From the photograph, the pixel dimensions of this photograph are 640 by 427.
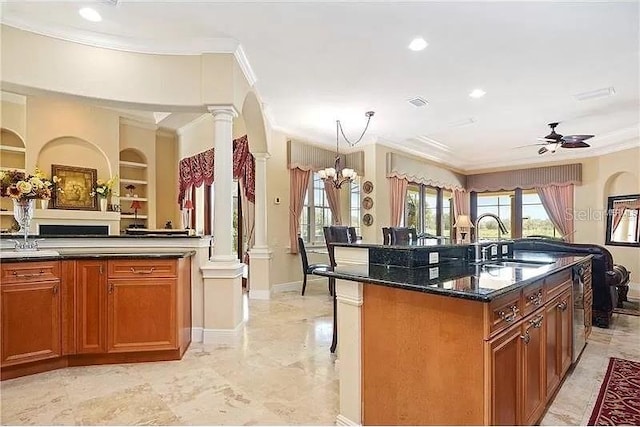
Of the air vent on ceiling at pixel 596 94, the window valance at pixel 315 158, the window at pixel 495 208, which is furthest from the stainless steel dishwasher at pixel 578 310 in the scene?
the window at pixel 495 208

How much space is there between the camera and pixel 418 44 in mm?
3439

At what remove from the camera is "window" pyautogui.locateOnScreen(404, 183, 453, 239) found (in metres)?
8.45

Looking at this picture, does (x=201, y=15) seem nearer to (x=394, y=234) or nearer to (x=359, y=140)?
(x=394, y=234)

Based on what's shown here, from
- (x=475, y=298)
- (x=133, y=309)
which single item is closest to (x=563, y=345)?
(x=475, y=298)

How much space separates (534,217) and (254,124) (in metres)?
7.63

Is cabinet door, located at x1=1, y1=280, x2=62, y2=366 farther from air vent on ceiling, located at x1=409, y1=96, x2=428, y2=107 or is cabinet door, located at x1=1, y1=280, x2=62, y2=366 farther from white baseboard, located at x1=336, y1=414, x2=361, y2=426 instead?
air vent on ceiling, located at x1=409, y1=96, x2=428, y2=107

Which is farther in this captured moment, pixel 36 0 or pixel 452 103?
pixel 452 103

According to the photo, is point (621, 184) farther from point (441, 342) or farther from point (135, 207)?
point (135, 207)

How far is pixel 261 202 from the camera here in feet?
19.1

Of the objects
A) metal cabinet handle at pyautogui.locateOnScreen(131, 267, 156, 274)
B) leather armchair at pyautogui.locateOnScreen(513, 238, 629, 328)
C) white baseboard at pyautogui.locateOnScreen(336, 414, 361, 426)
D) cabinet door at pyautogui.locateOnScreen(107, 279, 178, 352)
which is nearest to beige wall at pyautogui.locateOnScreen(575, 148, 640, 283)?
leather armchair at pyautogui.locateOnScreen(513, 238, 629, 328)

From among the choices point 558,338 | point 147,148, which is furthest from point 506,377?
point 147,148

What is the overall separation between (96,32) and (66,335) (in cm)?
270

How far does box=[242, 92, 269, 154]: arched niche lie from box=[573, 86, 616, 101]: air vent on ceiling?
4.32 metres

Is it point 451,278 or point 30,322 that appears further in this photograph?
point 30,322
